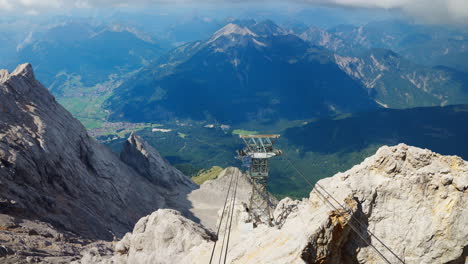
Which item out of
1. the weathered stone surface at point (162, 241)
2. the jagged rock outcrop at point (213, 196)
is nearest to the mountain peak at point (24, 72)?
the jagged rock outcrop at point (213, 196)

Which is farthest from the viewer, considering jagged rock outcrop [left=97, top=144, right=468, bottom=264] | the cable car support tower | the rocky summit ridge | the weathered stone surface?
the cable car support tower

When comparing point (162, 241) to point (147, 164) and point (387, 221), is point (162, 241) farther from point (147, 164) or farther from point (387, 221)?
point (147, 164)

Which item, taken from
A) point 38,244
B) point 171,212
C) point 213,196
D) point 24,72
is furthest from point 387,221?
point 213,196

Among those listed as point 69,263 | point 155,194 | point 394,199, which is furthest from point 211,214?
point 394,199

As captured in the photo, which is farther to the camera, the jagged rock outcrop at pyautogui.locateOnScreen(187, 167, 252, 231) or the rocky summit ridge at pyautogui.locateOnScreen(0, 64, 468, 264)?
the jagged rock outcrop at pyautogui.locateOnScreen(187, 167, 252, 231)

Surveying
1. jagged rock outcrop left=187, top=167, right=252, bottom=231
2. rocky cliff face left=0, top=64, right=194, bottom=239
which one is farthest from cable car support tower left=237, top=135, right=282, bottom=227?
jagged rock outcrop left=187, top=167, right=252, bottom=231

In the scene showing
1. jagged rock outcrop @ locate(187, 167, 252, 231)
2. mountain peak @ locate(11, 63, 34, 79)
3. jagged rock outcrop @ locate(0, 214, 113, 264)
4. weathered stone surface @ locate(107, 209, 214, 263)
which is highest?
mountain peak @ locate(11, 63, 34, 79)

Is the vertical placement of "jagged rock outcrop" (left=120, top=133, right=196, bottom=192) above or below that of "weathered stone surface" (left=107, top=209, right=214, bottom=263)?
above

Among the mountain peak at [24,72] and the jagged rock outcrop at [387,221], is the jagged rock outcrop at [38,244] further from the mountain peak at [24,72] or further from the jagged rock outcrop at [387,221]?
the mountain peak at [24,72]

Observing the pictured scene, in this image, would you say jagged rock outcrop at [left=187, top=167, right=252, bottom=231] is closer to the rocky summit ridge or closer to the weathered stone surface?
the rocky summit ridge
